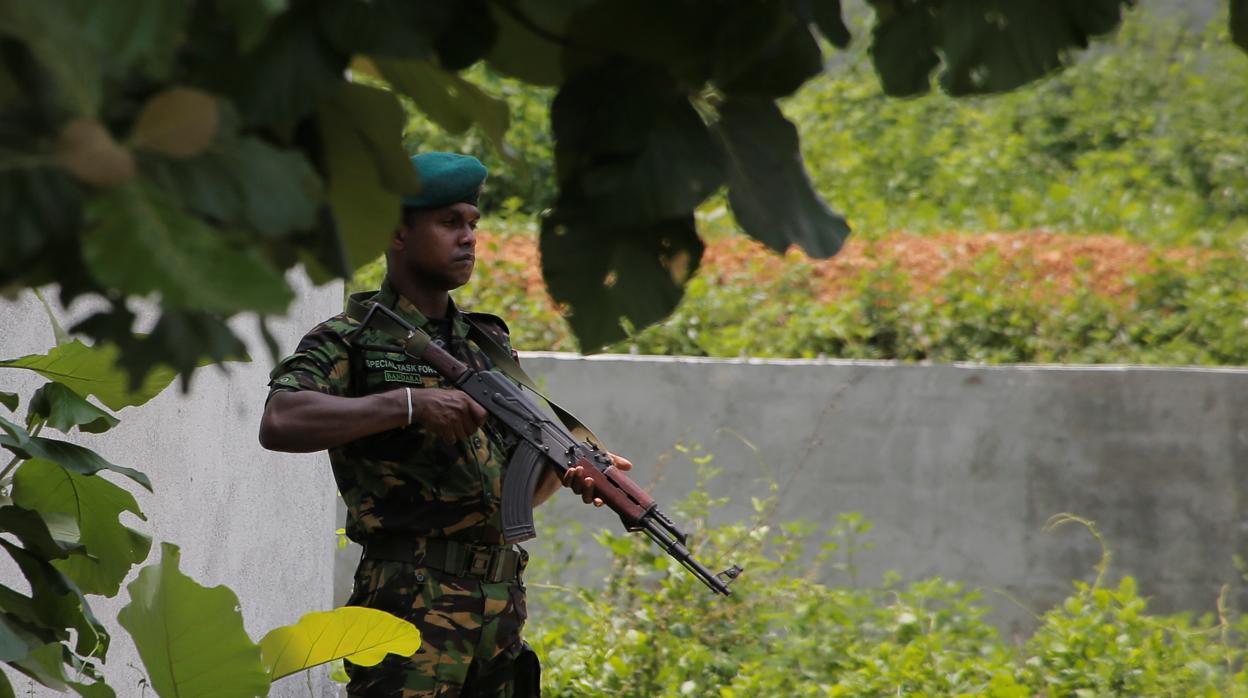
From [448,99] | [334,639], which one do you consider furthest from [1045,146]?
[448,99]

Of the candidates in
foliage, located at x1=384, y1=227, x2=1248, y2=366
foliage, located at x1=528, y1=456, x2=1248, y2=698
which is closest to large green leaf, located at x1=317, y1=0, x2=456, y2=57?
foliage, located at x1=528, y1=456, x2=1248, y2=698

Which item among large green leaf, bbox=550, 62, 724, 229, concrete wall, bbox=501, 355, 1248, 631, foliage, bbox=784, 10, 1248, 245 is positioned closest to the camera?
large green leaf, bbox=550, 62, 724, 229

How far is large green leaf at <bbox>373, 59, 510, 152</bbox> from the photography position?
0.99 meters

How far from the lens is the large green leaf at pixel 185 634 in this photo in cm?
167

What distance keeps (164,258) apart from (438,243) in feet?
7.92

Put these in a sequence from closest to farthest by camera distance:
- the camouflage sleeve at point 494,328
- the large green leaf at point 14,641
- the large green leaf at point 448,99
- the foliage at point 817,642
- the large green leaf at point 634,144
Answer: the large green leaf at point 634,144 → the large green leaf at point 448,99 → the large green leaf at point 14,641 → the camouflage sleeve at point 494,328 → the foliage at point 817,642

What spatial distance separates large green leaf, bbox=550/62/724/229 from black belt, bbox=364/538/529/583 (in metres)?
2.19

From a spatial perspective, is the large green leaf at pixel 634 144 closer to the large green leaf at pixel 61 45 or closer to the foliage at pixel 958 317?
the large green leaf at pixel 61 45

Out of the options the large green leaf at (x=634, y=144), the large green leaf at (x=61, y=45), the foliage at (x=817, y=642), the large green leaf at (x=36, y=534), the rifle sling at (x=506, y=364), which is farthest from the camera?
the foliage at (x=817, y=642)

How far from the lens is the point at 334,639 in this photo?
2.03m

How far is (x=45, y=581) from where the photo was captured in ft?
6.17

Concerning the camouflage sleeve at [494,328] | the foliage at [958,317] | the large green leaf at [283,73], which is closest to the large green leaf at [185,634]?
the large green leaf at [283,73]

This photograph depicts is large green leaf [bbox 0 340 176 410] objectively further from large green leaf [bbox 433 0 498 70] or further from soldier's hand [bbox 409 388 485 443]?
large green leaf [bbox 433 0 498 70]

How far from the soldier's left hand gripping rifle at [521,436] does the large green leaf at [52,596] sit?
108 cm
